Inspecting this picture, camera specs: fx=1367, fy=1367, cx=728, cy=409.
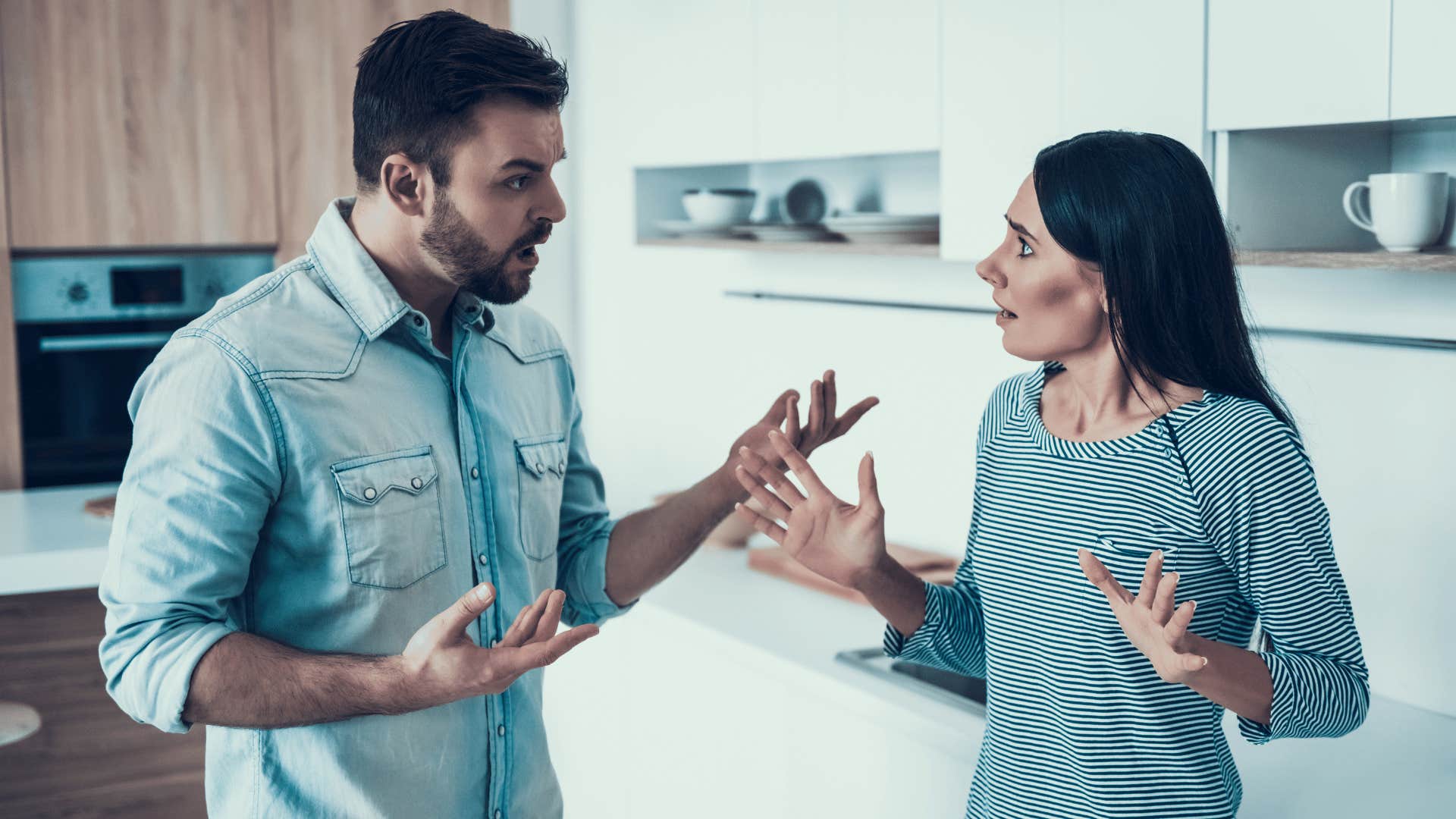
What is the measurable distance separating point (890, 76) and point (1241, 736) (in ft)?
4.23

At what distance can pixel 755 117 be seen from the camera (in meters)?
2.82

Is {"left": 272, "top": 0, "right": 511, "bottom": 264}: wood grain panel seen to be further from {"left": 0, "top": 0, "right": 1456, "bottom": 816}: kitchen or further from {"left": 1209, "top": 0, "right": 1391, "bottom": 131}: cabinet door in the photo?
{"left": 1209, "top": 0, "right": 1391, "bottom": 131}: cabinet door

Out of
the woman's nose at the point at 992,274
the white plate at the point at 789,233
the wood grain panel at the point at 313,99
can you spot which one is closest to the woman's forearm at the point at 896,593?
the woman's nose at the point at 992,274

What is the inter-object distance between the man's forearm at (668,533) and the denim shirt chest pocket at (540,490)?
0.10 meters

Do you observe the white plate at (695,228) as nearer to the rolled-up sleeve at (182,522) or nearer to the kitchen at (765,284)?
the kitchen at (765,284)

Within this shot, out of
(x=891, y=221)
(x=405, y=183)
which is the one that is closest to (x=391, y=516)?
(x=405, y=183)

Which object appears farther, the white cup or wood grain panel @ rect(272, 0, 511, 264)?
wood grain panel @ rect(272, 0, 511, 264)

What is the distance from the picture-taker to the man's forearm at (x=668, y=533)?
1683mm

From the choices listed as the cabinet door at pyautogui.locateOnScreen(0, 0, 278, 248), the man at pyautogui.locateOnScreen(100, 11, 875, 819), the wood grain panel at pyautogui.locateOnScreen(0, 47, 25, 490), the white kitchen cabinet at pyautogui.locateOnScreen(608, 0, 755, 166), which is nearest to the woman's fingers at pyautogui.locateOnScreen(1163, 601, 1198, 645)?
the man at pyautogui.locateOnScreen(100, 11, 875, 819)

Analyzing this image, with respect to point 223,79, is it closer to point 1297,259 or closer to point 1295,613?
point 1297,259

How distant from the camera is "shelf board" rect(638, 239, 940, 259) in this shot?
96.4 inches

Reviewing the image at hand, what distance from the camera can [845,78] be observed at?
101 inches

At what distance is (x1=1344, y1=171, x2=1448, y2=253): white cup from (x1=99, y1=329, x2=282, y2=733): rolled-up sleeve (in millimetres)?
1366

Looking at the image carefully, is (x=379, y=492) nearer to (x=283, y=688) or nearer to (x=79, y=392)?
(x=283, y=688)
